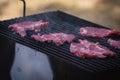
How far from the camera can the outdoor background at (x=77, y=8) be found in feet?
31.5

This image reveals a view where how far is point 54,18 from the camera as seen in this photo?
19.9ft

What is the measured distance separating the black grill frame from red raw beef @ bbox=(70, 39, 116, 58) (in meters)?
0.06

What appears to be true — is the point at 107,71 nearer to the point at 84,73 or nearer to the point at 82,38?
the point at 84,73

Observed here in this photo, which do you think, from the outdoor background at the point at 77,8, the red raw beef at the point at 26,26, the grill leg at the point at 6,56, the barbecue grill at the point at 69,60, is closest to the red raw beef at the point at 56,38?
the barbecue grill at the point at 69,60

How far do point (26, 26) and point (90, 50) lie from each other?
4.10 feet

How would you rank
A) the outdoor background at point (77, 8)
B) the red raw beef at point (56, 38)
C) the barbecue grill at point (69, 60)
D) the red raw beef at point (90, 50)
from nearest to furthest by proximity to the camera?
the barbecue grill at point (69, 60)
the red raw beef at point (90, 50)
the red raw beef at point (56, 38)
the outdoor background at point (77, 8)

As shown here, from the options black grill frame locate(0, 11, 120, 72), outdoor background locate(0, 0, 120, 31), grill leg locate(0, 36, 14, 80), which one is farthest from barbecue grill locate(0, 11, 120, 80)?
outdoor background locate(0, 0, 120, 31)

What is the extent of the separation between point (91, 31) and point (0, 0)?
5323 millimetres

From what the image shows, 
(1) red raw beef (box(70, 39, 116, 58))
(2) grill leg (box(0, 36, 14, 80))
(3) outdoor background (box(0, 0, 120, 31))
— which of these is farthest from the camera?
(3) outdoor background (box(0, 0, 120, 31))

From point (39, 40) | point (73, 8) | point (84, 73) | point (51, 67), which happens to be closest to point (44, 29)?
Result: point (39, 40)

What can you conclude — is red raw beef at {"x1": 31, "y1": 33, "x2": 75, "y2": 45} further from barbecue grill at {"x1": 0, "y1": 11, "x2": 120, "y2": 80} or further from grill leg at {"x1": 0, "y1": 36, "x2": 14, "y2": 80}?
grill leg at {"x1": 0, "y1": 36, "x2": 14, "y2": 80}

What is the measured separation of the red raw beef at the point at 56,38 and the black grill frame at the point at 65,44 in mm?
61

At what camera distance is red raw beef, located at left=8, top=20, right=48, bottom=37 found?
5.22 m

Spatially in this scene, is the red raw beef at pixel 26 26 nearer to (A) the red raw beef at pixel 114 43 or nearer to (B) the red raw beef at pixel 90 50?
(B) the red raw beef at pixel 90 50
